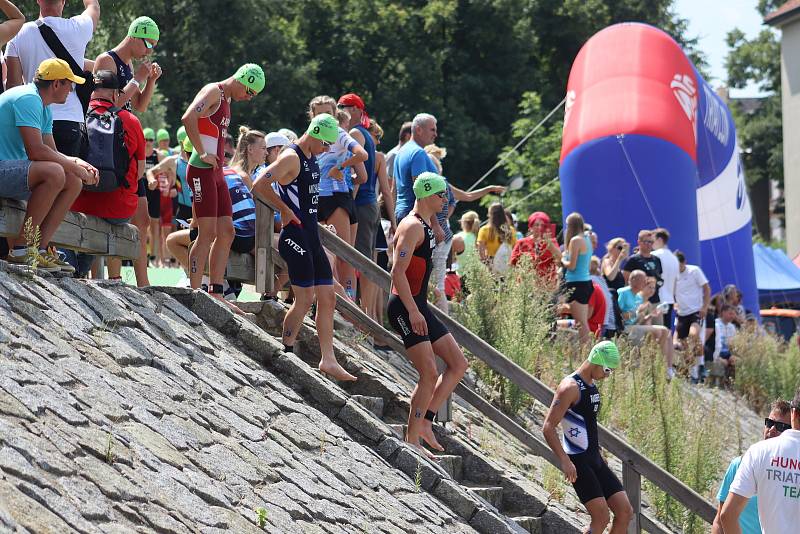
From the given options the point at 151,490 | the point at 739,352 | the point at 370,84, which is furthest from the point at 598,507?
the point at 370,84

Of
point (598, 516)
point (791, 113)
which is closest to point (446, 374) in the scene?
point (598, 516)

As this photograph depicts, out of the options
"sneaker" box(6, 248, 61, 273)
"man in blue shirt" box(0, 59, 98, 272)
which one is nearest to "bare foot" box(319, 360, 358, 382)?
"man in blue shirt" box(0, 59, 98, 272)

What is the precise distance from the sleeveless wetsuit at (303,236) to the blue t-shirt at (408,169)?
2367 mm

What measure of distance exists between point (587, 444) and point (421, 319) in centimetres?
179

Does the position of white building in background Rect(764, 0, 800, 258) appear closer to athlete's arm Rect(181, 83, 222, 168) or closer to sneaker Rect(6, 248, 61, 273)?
athlete's arm Rect(181, 83, 222, 168)

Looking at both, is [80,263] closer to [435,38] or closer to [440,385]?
[440,385]

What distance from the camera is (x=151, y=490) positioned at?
636cm

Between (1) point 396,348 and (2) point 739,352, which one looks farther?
(2) point 739,352

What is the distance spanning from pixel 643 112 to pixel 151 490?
15333 millimetres

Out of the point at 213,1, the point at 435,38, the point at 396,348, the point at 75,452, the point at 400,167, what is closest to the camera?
the point at 75,452

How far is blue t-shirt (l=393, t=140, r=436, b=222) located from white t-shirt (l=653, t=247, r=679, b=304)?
6367mm

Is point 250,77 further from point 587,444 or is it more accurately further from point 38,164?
point 587,444

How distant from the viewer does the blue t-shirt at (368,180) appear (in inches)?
472

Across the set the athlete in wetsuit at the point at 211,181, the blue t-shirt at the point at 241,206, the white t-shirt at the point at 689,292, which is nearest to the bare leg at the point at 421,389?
the athlete in wetsuit at the point at 211,181
